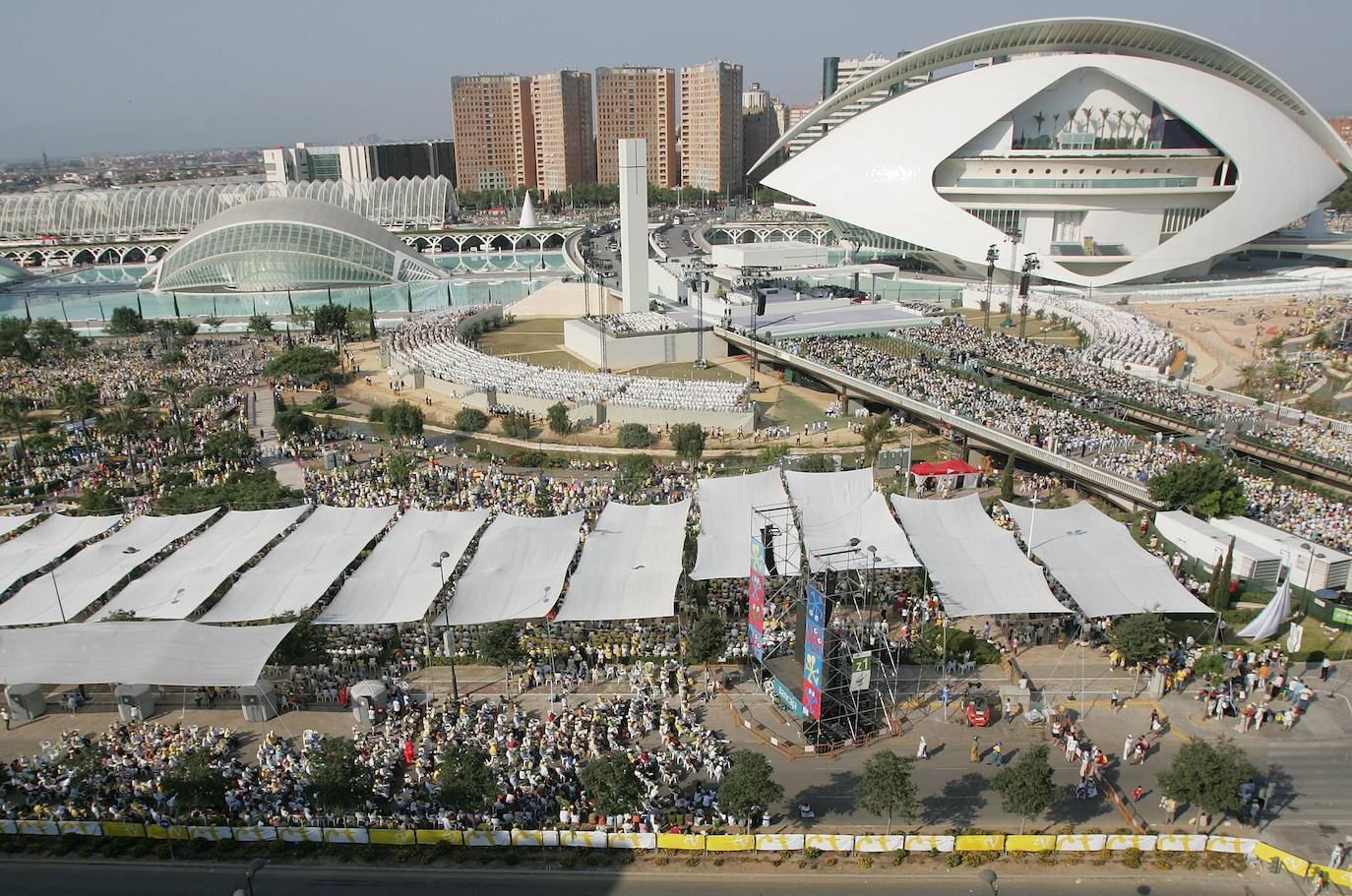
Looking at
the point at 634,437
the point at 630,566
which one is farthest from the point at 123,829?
the point at 634,437

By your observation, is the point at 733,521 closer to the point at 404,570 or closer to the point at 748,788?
the point at 404,570

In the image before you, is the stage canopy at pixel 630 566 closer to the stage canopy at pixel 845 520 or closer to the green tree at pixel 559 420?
the stage canopy at pixel 845 520

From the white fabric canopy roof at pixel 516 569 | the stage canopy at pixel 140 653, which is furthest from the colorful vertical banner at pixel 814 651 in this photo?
the stage canopy at pixel 140 653

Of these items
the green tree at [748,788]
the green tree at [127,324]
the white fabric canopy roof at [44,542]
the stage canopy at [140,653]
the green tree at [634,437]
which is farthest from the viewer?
the green tree at [127,324]

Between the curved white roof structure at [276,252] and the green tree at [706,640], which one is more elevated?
the curved white roof structure at [276,252]

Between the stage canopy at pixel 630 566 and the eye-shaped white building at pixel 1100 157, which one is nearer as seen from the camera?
the stage canopy at pixel 630 566

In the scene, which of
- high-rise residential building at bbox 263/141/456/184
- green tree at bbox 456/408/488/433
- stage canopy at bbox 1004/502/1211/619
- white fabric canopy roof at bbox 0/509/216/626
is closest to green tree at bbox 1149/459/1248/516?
stage canopy at bbox 1004/502/1211/619
